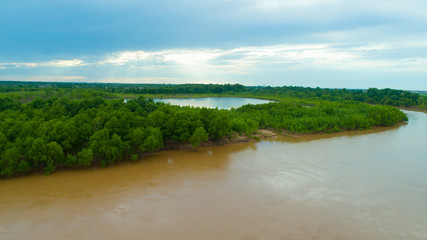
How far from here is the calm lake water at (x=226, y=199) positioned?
946 centimetres

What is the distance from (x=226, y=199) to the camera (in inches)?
462

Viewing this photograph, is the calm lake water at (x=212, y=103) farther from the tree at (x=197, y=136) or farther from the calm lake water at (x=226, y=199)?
the calm lake water at (x=226, y=199)

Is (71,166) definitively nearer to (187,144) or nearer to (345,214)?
(187,144)

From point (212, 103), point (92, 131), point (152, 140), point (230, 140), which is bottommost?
point (230, 140)

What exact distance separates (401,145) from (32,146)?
26.0m

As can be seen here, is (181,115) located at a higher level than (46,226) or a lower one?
higher

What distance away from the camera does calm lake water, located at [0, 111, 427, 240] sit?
9.46m

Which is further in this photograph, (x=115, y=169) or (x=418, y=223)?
(x=115, y=169)

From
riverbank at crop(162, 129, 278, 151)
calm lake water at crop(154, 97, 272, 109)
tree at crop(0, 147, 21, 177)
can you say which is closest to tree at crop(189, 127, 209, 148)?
riverbank at crop(162, 129, 278, 151)

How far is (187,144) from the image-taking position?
1948 centimetres

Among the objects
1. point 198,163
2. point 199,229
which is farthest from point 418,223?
point 198,163

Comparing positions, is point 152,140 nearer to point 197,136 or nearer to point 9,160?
point 197,136

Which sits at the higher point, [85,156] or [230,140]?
[85,156]

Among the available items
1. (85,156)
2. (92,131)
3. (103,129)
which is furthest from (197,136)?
(85,156)
